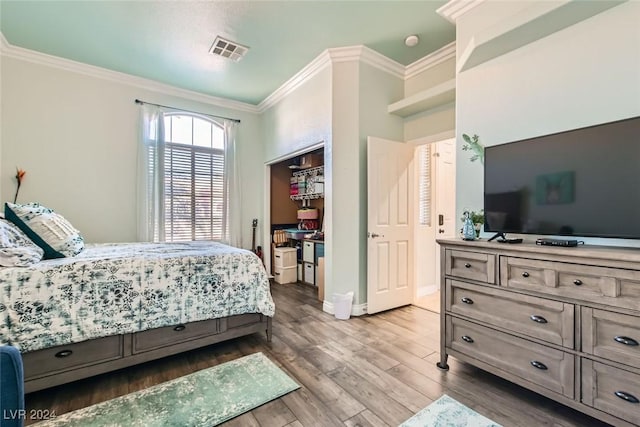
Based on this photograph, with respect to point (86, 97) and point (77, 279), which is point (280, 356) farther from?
point (86, 97)

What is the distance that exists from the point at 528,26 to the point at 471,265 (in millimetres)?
1694

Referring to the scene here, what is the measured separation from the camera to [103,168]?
3730mm

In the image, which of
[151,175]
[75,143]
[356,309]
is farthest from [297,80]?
[356,309]

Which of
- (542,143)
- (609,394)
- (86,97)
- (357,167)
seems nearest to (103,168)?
(86,97)

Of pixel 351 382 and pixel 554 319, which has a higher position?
pixel 554 319

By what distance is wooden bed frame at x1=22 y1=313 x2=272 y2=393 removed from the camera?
1732mm

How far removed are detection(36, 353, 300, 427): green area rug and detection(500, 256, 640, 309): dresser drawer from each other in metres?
1.61

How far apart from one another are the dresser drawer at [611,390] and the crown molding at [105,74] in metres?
5.12

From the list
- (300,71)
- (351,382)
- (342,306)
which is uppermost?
(300,71)

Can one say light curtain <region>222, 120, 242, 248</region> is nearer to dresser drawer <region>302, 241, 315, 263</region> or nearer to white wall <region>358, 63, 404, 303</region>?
dresser drawer <region>302, 241, 315, 263</region>

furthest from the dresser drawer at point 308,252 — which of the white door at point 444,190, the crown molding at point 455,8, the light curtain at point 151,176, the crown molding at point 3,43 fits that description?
the crown molding at point 3,43

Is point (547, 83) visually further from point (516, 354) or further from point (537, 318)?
point (516, 354)

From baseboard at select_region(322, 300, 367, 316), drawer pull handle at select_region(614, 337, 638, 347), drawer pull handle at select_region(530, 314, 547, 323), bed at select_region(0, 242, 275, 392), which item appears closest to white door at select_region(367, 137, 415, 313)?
baseboard at select_region(322, 300, 367, 316)

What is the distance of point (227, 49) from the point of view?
3188 mm
